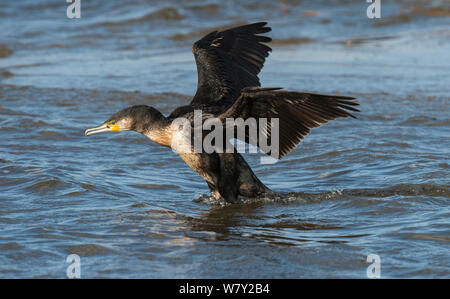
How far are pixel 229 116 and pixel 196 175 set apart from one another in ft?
5.48

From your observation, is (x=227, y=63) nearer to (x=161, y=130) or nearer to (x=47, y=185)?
(x=161, y=130)

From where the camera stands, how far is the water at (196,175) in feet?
14.9

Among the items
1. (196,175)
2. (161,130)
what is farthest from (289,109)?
(196,175)

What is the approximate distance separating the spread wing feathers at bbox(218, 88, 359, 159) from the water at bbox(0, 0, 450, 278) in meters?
0.68

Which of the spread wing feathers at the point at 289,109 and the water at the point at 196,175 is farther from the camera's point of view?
the spread wing feathers at the point at 289,109

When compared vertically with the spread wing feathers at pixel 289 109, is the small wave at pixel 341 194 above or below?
below

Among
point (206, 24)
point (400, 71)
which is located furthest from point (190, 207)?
point (206, 24)

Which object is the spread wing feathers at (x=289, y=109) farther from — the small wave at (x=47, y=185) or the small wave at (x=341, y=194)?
the small wave at (x=47, y=185)

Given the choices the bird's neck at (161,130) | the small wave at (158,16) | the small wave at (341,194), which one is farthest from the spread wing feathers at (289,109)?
the small wave at (158,16)

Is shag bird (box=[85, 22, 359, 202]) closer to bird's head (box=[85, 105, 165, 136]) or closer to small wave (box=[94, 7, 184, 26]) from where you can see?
bird's head (box=[85, 105, 165, 136])

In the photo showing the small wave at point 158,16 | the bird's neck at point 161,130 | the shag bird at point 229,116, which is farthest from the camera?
the small wave at point 158,16

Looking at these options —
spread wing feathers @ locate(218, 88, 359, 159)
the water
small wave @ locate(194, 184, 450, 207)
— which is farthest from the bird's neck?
small wave @ locate(194, 184, 450, 207)

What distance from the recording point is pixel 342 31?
14.5m

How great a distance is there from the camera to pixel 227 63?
6625 millimetres
